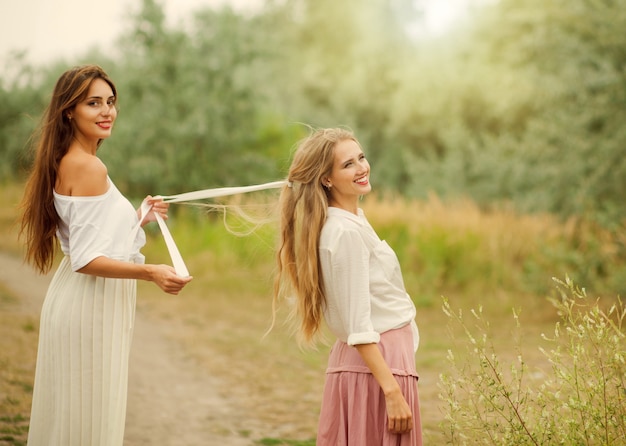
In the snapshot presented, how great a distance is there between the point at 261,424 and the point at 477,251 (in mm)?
7245

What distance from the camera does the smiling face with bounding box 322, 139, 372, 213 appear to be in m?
3.33

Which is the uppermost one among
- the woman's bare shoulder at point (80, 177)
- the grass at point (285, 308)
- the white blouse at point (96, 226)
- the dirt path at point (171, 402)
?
the woman's bare shoulder at point (80, 177)

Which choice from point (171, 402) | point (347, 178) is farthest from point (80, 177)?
point (171, 402)

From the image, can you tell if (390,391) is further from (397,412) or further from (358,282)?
(358,282)

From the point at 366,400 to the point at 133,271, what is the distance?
1.12 meters

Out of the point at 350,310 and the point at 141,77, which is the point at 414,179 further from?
the point at 350,310

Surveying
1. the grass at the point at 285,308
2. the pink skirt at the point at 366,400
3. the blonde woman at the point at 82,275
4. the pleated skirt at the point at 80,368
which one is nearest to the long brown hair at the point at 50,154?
the blonde woman at the point at 82,275

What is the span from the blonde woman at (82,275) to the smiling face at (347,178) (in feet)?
2.57

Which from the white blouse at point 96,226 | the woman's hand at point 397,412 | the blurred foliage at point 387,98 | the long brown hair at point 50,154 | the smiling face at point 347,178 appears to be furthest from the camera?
the blurred foliage at point 387,98

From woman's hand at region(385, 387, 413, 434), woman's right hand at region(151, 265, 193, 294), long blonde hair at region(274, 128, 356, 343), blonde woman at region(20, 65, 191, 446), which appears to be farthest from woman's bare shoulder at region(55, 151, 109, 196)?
woman's hand at region(385, 387, 413, 434)

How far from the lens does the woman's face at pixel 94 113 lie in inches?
128

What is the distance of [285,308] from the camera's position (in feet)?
37.3

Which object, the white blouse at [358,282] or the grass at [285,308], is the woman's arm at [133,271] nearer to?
the white blouse at [358,282]

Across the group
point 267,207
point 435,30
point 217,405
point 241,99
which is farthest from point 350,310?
point 435,30
